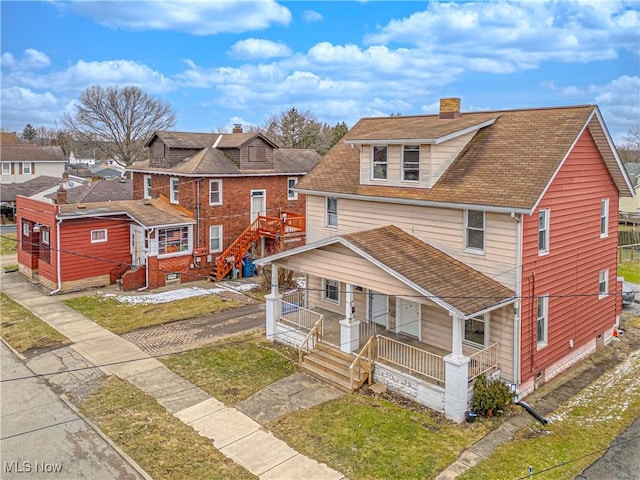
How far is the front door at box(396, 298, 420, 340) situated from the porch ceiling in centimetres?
192

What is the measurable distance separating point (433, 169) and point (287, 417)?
8290 millimetres

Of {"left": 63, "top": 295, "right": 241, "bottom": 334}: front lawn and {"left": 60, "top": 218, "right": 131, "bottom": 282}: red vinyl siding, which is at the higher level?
{"left": 60, "top": 218, "right": 131, "bottom": 282}: red vinyl siding

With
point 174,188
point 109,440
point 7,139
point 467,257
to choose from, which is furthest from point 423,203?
point 7,139

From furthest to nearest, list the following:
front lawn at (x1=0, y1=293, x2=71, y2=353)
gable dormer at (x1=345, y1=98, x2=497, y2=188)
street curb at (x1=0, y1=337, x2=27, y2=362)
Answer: front lawn at (x1=0, y1=293, x2=71, y2=353) < street curb at (x1=0, y1=337, x2=27, y2=362) < gable dormer at (x1=345, y1=98, x2=497, y2=188)

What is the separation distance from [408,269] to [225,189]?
16398 millimetres

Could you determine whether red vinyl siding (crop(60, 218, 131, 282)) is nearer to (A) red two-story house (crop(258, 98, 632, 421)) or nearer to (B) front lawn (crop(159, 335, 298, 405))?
(B) front lawn (crop(159, 335, 298, 405))

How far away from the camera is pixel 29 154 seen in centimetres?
5766

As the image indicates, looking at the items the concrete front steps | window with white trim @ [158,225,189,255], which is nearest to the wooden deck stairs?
window with white trim @ [158,225,189,255]

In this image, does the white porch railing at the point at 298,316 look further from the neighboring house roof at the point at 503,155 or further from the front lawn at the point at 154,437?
the front lawn at the point at 154,437

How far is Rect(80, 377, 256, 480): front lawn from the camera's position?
1045 centimetres

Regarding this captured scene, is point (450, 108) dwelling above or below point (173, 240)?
above

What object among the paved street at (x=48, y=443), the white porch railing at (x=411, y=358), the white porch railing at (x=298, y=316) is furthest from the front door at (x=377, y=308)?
the paved street at (x=48, y=443)

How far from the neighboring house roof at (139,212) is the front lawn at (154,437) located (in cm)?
1220

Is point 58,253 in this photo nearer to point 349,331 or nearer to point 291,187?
point 291,187
